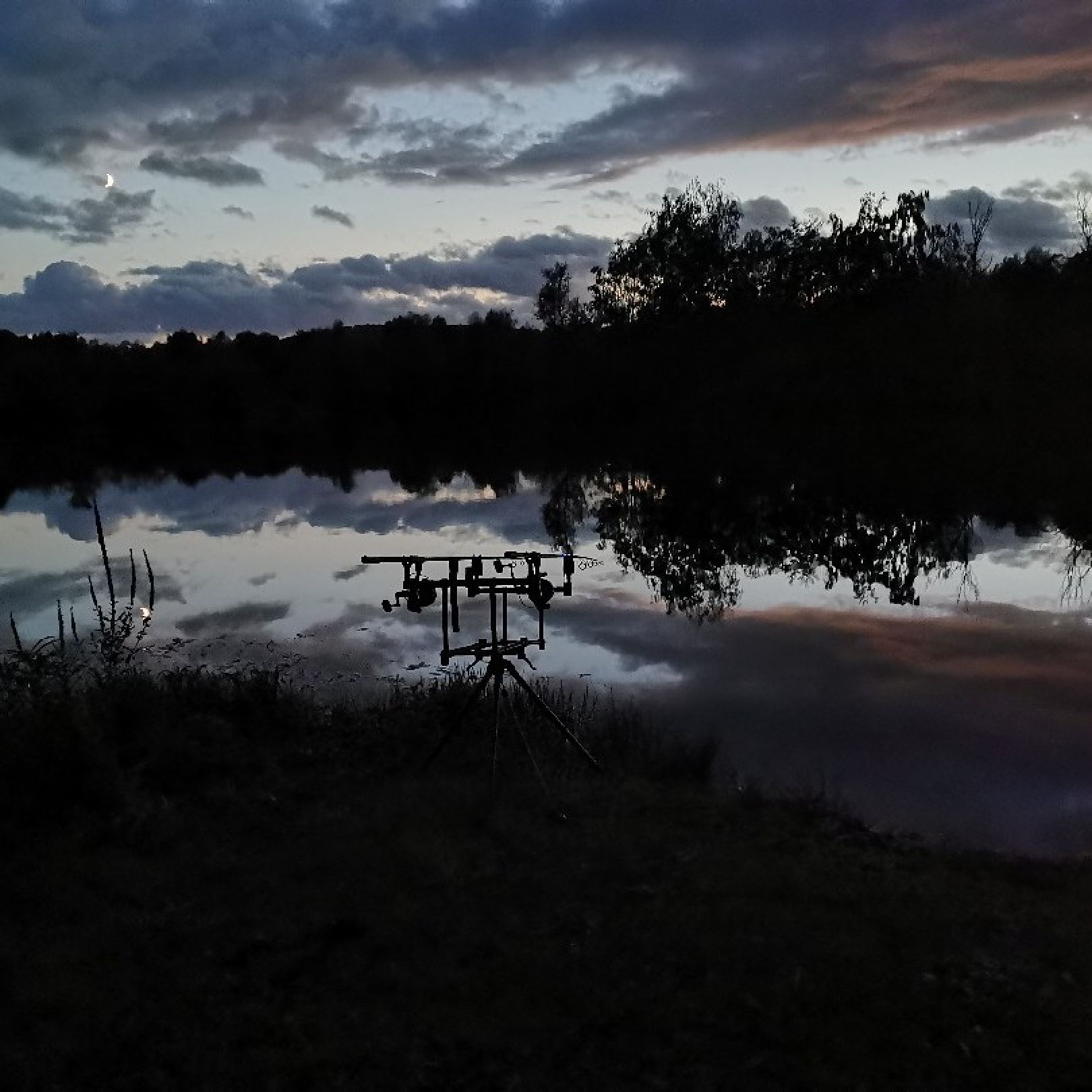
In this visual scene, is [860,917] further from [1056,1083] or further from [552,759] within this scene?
[552,759]

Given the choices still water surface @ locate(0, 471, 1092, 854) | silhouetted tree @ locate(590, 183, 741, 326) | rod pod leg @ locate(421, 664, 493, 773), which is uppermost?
silhouetted tree @ locate(590, 183, 741, 326)

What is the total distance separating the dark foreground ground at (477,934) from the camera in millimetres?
6027

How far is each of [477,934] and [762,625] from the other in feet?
44.2

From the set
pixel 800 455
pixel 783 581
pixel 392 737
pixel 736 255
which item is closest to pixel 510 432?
pixel 736 255

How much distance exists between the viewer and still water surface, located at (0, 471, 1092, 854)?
12.4 m

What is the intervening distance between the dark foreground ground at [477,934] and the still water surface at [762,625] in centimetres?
248

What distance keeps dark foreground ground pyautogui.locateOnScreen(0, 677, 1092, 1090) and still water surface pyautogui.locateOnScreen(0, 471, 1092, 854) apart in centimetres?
248

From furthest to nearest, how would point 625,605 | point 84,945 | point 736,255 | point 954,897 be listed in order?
point 736,255 < point 625,605 < point 954,897 < point 84,945

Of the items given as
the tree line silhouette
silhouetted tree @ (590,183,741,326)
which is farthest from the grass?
silhouetted tree @ (590,183,741,326)

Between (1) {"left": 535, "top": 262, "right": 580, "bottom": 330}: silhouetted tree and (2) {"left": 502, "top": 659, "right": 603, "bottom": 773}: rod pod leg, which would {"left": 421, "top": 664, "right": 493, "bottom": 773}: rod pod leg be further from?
(1) {"left": 535, "top": 262, "right": 580, "bottom": 330}: silhouetted tree

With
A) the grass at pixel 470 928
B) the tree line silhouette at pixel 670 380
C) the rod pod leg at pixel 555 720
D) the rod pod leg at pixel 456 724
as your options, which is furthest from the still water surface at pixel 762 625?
the tree line silhouette at pixel 670 380

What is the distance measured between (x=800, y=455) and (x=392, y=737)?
134 ft

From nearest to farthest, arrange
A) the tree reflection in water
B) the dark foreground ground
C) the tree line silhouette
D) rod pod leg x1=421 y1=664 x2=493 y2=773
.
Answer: the dark foreground ground < rod pod leg x1=421 y1=664 x2=493 y2=773 < the tree reflection in water < the tree line silhouette

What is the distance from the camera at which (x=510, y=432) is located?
250 ft
